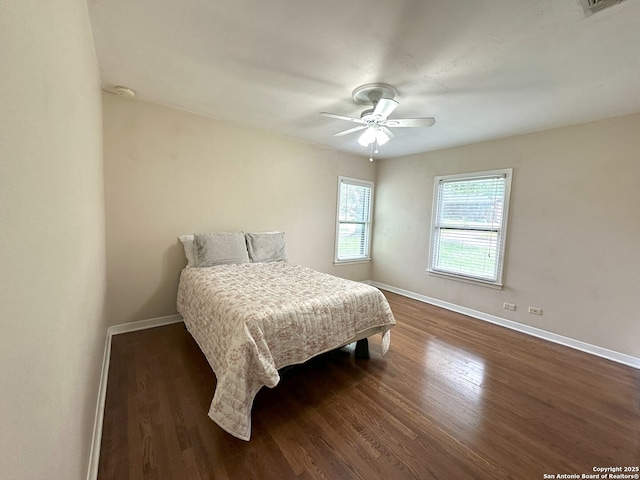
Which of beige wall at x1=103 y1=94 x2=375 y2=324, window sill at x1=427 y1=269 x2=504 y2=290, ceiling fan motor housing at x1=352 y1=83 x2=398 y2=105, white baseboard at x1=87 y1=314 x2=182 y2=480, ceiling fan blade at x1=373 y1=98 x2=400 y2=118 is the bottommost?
white baseboard at x1=87 y1=314 x2=182 y2=480

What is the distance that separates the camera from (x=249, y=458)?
4.94 feet

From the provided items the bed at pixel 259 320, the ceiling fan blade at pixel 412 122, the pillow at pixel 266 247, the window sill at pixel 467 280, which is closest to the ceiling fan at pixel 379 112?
the ceiling fan blade at pixel 412 122

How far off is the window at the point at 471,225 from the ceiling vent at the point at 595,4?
2343mm

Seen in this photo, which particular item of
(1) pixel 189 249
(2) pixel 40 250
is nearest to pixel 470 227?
(1) pixel 189 249

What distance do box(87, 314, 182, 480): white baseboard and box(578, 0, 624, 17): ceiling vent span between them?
11.4 ft

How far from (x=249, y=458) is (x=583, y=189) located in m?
4.11

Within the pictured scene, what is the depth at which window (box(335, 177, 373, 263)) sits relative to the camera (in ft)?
15.9

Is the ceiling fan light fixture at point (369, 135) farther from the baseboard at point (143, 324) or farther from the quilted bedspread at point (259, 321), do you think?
the baseboard at point (143, 324)

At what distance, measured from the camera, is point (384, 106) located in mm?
2240

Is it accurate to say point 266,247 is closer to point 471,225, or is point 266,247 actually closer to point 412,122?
point 412,122

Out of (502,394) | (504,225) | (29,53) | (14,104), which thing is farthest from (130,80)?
(504,225)

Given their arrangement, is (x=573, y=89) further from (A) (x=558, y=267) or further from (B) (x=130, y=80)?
(B) (x=130, y=80)

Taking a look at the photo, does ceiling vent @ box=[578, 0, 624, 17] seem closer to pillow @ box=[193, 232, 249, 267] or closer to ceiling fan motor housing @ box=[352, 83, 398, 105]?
ceiling fan motor housing @ box=[352, 83, 398, 105]

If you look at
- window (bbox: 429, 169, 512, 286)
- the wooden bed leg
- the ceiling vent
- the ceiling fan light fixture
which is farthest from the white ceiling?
the wooden bed leg
